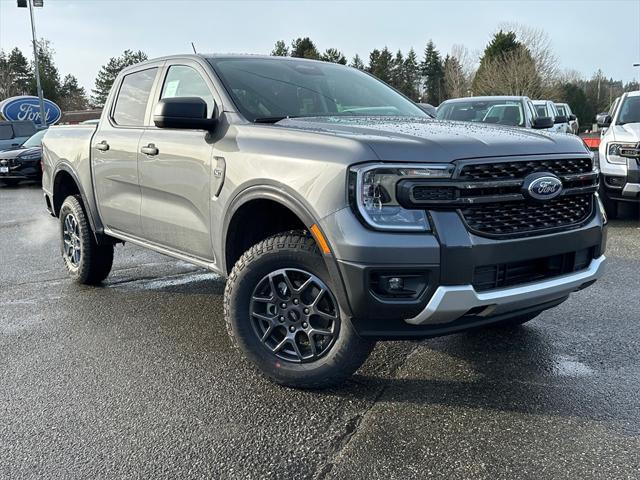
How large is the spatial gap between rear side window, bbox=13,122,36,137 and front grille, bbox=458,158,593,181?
1985 centimetres

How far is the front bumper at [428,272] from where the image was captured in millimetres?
2631

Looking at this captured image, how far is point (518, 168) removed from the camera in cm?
288

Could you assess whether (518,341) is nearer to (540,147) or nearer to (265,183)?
(540,147)

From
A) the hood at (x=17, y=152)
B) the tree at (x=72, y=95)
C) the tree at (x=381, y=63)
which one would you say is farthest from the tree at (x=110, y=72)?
the hood at (x=17, y=152)

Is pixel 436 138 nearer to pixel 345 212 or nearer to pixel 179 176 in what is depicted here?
pixel 345 212

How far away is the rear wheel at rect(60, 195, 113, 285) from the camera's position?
5.27 meters

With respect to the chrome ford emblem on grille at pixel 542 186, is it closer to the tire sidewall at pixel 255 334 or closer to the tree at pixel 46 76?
the tire sidewall at pixel 255 334

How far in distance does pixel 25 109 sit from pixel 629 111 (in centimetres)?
2809

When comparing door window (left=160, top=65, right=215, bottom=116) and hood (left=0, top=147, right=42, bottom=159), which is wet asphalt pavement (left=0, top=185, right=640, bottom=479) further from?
hood (left=0, top=147, right=42, bottom=159)

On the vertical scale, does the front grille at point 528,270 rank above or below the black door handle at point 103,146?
below

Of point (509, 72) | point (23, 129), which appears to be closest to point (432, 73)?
point (509, 72)

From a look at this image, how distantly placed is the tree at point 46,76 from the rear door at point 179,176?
57015 mm

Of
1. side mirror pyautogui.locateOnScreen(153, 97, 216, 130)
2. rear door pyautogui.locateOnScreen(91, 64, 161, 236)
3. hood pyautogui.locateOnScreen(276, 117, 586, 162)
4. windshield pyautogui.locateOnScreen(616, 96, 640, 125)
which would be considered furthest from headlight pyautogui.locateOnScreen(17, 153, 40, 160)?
hood pyautogui.locateOnScreen(276, 117, 586, 162)

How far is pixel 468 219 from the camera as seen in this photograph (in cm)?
274
